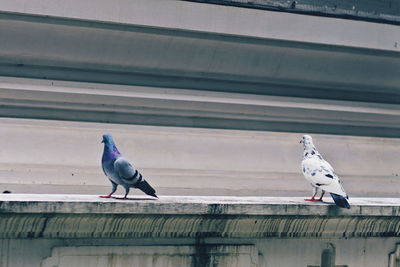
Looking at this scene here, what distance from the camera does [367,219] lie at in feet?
19.2

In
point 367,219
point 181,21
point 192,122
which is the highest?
point 181,21

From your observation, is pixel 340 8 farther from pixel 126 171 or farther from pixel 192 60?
pixel 126 171

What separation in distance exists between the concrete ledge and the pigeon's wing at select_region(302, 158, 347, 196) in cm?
11

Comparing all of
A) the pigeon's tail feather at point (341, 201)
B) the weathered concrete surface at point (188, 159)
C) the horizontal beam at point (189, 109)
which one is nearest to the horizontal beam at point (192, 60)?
the horizontal beam at point (189, 109)

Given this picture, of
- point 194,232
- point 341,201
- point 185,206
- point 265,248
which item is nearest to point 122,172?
A: point 185,206

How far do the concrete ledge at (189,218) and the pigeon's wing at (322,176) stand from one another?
0.11 meters

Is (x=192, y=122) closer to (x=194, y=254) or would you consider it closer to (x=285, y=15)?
(x=285, y=15)

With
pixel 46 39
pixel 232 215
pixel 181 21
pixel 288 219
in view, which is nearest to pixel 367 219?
pixel 288 219

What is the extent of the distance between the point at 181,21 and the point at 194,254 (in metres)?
1.63

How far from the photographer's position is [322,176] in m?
5.69

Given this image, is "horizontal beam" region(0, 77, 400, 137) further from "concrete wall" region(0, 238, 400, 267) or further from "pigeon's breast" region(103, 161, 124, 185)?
"concrete wall" region(0, 238, 400, 267)

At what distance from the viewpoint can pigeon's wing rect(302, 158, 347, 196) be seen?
223 inches

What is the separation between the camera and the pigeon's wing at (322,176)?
5.66 m

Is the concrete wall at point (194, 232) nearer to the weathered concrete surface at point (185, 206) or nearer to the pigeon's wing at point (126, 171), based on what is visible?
the weathered concrete surface at point (185, 206)
